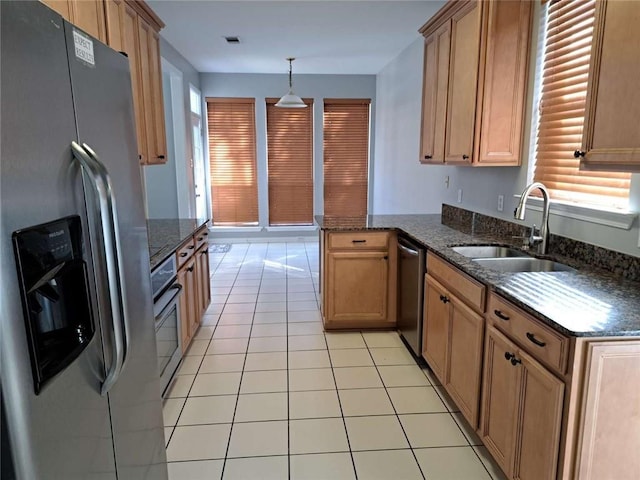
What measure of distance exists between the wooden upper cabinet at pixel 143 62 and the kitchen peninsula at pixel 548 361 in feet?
6.47

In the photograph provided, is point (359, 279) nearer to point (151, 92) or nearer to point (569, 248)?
point (569, 248)

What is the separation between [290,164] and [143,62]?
162 inches

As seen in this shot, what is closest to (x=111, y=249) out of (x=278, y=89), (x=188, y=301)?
(x=188, y=301)

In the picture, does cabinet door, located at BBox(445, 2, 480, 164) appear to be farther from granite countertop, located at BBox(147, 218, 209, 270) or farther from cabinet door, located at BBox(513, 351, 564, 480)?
granite countertop, located at BBox(147, 218, 209, 270)

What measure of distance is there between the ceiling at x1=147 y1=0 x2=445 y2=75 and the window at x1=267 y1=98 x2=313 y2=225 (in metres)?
0.84

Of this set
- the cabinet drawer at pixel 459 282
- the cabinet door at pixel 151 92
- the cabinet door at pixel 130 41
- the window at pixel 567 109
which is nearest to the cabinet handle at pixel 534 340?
the cabinet drawer at pixel 459 282

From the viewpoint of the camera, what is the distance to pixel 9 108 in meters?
0.82

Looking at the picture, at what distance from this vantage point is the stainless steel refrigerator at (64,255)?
816 mm

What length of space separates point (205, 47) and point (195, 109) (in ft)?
4.57

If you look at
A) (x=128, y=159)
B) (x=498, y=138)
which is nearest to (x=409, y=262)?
(x=498, y=138)

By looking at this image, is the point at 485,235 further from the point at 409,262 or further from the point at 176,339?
the point at 176,339

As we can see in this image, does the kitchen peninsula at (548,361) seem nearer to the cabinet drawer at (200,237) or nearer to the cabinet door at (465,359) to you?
the cabinet door at (465,359)

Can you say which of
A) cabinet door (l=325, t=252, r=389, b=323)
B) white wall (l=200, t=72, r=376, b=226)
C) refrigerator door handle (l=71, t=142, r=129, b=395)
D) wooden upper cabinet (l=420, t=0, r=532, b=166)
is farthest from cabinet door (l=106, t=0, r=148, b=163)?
white wall (l=200, t=72, r=376, b=226)

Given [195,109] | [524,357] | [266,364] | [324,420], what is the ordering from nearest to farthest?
[524,357]
[324,420]
[266,364]
[195,109]
